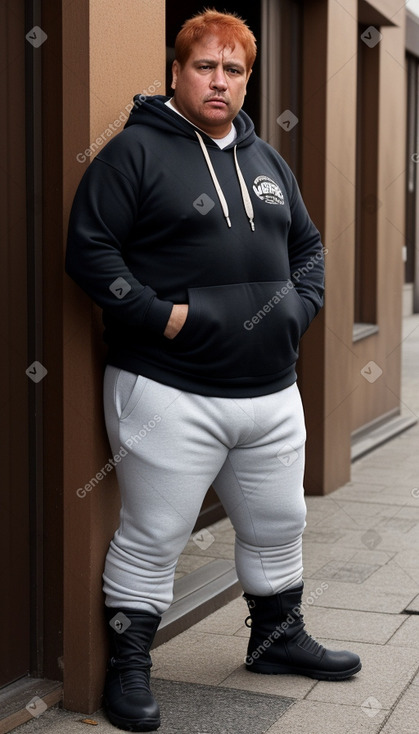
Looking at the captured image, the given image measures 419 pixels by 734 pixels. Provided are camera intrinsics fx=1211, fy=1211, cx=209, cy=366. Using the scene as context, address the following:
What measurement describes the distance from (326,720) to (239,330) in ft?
3.91

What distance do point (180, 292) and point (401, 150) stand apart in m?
6.10

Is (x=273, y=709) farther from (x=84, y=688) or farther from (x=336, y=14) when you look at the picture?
(x=336, y=14)

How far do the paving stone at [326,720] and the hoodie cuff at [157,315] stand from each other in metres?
1.22

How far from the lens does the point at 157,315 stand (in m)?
3.40

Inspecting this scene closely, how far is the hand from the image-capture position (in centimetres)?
344

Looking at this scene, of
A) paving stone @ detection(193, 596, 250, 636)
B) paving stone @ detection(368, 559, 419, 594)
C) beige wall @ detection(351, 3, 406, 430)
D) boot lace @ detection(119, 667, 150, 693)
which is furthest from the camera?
beige wall @ detection(351, 3, 406, 430)

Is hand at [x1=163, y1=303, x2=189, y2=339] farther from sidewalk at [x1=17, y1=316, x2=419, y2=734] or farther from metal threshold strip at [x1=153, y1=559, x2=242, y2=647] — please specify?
metal threshold strip at [x1=153, y1=559, x2=242, y2=647]

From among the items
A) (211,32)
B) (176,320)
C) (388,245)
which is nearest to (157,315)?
(176,320)

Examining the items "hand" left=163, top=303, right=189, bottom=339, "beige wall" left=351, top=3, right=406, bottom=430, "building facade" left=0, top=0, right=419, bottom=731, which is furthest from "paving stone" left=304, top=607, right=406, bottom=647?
"beige wall" left=351, top=3, right=406, bottom=430

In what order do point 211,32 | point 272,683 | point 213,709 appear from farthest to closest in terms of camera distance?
point 272,683 < point 213,709 < point 211,32

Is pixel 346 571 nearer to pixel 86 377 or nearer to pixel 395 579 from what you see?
pixel 395 579

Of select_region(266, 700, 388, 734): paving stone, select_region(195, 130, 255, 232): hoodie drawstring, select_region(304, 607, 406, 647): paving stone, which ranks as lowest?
select_region(304, 607, 406, 647): paving stone

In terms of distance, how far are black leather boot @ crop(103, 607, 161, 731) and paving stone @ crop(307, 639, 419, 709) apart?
55cm

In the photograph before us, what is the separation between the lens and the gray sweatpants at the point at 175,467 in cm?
353
